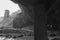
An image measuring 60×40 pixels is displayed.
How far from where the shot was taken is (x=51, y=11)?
5.56 metres

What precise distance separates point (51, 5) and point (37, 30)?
1.71m

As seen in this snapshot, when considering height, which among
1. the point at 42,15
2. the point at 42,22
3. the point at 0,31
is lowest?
the point at 0,31

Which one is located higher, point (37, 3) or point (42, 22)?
point (37, 3)

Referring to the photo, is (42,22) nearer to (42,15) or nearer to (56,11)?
(42,15)

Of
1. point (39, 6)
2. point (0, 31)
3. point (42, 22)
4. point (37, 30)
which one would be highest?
point (39, 6)

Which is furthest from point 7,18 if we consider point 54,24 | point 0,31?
point 54,24

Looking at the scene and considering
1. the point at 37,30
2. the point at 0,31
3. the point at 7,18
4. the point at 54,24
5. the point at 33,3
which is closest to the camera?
the point at 33,3

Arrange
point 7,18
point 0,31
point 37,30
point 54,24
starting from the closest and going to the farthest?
point 37,30 → point 54,24 → point 0,31 → point 7,18

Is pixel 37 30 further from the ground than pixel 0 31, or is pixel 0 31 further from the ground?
pixel 37 30

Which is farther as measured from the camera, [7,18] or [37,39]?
[7,18]

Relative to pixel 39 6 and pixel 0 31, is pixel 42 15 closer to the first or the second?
pixel 39 6

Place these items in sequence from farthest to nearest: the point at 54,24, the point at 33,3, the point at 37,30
Result: 1. the point at 54,24
2. the point at 37,30
3. the point at 33,3

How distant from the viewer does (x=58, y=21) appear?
6.50m

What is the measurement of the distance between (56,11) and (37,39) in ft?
6.87
